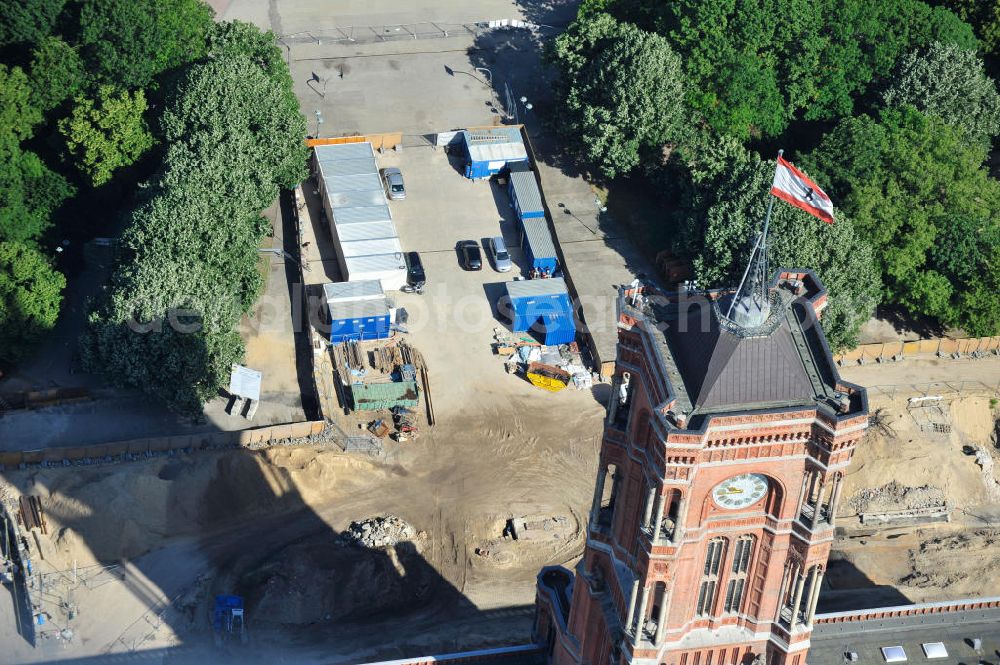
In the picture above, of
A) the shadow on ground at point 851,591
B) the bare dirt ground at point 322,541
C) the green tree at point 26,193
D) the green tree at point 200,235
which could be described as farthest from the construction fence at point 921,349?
the green tree at point 26,193

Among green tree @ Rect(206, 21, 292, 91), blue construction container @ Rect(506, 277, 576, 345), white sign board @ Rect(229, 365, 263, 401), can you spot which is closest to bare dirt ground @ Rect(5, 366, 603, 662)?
white sign board @ Rect(229, 365, 263, 401)

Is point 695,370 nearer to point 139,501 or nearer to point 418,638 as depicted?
point 418,638

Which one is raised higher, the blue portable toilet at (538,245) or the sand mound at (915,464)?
the blue portable toilet at (538,245)

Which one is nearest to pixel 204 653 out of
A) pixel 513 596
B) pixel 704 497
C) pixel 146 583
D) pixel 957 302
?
pixel 146 583

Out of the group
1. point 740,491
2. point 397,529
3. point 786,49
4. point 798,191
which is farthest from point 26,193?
point 740,491

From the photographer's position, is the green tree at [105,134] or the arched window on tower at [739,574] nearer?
the arched window on tower at [739,574]

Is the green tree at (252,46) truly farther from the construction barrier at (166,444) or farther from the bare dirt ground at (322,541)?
the bare dirt ground at (322,541)

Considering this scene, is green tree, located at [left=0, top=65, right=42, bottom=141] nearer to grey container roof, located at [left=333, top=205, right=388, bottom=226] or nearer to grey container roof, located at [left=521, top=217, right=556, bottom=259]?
grey container roof, located at [left=333, top=205, right=388, bottom=226]
